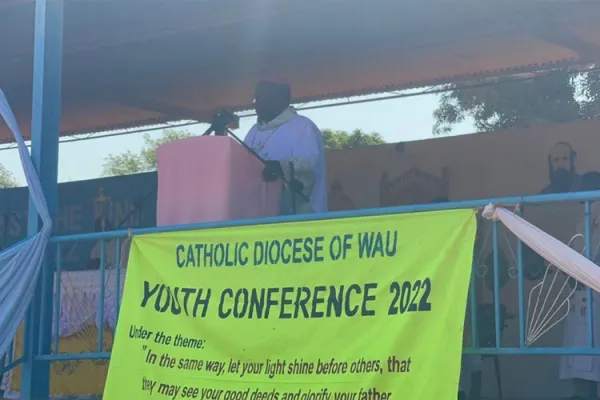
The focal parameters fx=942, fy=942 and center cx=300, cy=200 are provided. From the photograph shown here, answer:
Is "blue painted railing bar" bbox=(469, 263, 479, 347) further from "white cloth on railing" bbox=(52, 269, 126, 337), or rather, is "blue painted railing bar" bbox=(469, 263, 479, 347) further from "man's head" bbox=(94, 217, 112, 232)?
"man's head" bbox=(94, 217, 112, 232)

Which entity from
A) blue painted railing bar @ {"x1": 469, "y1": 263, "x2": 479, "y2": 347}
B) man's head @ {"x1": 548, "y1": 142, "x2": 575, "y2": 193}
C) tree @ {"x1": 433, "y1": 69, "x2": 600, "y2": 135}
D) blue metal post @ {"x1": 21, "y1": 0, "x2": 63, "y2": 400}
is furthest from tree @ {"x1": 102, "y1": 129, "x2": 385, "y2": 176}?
blue painted railing bar @ {"x1": 469, "y1": 263, "x2": 479, "y2": 347}

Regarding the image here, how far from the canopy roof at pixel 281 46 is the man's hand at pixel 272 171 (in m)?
1.80

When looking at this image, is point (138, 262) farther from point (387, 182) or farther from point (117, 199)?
point (117, 199)

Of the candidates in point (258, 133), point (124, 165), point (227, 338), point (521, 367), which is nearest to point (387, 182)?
point (521, 367)

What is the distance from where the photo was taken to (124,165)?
3534 cm

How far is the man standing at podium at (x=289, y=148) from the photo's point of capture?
5.56 m

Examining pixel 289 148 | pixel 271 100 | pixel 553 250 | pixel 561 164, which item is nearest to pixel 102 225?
pixel 271 100

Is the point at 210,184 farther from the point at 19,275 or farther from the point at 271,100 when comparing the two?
the point at 19,275

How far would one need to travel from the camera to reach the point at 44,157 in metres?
6.05

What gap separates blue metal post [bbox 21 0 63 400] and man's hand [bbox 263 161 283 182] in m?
1.54

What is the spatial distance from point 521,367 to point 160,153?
136 inches

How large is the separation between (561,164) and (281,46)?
8.32ft

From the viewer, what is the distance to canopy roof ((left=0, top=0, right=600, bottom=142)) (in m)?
6.99

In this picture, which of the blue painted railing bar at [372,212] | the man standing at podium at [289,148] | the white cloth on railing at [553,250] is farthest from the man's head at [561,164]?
the white cloth on railing at [553,250]
